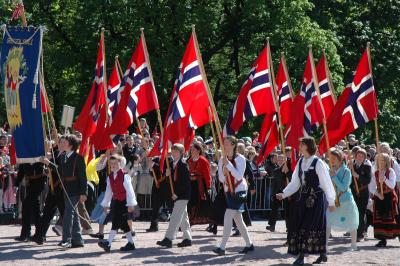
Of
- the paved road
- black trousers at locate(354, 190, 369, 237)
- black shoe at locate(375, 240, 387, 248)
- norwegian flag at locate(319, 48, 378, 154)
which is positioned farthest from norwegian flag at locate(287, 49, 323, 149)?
black shoe at locate(375, 240, 387, 248)

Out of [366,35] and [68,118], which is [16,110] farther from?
[366,35]

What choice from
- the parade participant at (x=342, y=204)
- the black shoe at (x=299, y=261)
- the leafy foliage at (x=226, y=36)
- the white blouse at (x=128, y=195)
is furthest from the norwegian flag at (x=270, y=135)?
the leafy foliage at (x=226, y=36)

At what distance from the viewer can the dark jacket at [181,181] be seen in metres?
14.9

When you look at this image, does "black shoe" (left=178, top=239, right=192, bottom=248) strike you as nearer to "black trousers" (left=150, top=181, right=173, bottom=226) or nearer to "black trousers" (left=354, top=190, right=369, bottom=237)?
"black trousers" (left=150, top=181, right=173, bottom=226)

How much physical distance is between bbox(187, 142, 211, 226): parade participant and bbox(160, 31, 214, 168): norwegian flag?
2.06 meters

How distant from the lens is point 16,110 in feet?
46.9

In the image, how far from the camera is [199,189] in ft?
56.1

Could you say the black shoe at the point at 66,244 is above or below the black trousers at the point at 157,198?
below

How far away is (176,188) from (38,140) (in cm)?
238

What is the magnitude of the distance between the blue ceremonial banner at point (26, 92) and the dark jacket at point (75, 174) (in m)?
0.58

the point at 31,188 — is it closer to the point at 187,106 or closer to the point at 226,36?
the point at 187,106

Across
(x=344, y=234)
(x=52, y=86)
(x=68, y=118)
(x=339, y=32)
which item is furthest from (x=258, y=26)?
(x=344, y=234)

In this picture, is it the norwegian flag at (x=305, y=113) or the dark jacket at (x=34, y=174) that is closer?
the dark jacket at (x=34, y=174)

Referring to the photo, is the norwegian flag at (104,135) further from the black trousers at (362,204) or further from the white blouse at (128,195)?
the black trousers at (362,204)
